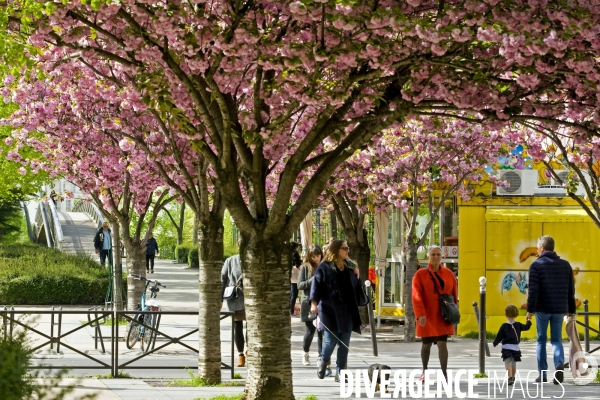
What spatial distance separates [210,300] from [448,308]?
271 cm

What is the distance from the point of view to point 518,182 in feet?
72.1

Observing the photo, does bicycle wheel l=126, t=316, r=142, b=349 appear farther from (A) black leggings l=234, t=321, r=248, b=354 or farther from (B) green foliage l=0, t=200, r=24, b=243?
(B) green foliage l=0, t=200, r=24, b=243

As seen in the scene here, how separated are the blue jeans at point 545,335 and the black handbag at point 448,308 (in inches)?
50.5

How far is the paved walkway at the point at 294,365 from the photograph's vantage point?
11.8 metres

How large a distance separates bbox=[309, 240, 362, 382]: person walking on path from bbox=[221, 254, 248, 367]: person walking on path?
2276 millimetres

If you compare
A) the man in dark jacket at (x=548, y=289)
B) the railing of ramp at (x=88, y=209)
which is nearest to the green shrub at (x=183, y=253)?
the railing of ramp at (x=88, y=209)

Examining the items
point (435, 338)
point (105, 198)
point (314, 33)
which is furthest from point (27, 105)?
point (314, 33)

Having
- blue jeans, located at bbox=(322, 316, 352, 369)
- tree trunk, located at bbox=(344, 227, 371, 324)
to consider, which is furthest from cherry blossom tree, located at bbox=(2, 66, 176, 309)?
tree trunk, located at bbox=(344, 227, 371, 324)

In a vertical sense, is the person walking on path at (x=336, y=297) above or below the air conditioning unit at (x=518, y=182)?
below

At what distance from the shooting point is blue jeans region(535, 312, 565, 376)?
1266cm

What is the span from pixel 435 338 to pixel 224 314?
2.79 metres

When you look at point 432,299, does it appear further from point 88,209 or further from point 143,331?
point 88,209

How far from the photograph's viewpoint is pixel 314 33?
349 inches

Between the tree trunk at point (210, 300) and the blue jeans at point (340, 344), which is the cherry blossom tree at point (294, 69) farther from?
the blue jeans at point (340, 344)
